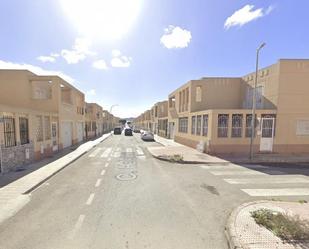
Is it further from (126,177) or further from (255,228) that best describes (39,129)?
(255,228)

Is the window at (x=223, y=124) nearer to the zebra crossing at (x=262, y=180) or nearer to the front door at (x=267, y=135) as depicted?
the front door at (x=267, y=135)

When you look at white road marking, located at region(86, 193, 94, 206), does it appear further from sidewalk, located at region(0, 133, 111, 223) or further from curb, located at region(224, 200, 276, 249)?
curb, located at region(224, 200, 276, 249)

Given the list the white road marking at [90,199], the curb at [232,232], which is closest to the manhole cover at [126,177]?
the white road marking at [90,199]

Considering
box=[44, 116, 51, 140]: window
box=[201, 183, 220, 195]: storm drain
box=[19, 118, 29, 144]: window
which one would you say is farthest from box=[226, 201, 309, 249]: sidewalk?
box=[44, 116, 51, 140]: window

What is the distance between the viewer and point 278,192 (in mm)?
6977

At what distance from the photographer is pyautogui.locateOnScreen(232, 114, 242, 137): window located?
14.4m

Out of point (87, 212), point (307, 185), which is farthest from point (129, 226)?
point (307, 185)

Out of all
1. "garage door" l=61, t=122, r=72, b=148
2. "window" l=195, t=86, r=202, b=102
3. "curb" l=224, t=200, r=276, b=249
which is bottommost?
"curb" l=224, t=200, r=276, b=249

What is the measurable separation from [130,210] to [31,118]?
383 inches

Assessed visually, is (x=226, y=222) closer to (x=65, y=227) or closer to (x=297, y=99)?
(x=65, y=227)

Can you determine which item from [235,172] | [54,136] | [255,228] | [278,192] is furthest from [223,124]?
[54,136]

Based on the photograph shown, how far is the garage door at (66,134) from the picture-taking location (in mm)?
17859

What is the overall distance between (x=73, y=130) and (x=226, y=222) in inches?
811

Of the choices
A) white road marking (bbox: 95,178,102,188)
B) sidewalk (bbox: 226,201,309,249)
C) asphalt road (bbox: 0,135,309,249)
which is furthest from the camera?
white road marking (bbox: 95,178,102,188)
